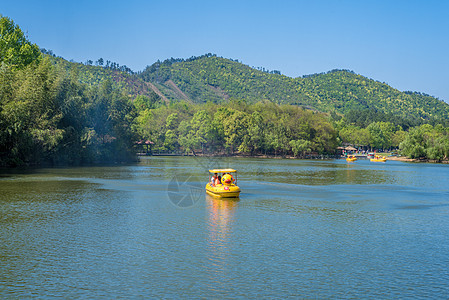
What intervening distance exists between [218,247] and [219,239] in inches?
72.0

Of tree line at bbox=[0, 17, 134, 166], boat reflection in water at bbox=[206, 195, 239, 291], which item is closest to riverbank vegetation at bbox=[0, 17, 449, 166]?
tree line at bbox=[0, 17, 134, 166]

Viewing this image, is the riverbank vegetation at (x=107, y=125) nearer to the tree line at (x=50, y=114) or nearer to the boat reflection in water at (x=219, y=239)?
the tree line at (x=50, y=114)

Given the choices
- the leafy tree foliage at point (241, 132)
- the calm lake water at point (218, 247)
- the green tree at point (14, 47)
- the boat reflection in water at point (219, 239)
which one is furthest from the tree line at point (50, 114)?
the leafy tree foliage at point (241, 132)

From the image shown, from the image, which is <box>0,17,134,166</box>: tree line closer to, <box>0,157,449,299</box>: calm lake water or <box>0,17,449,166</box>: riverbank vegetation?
<box>0,17,449,166</box>: riverbank vegetation

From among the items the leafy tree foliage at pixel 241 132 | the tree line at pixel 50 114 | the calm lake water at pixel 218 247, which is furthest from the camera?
the leafy tree foliage at pixel 241 132

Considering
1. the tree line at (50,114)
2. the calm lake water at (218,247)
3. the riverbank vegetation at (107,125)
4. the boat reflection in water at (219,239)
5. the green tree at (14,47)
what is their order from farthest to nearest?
the green tree at (14,47), the riverbank vegetation at (107,125), the tree line at (50,114), the boat reflection in water at (219,239), the calm lake water at (218,247)

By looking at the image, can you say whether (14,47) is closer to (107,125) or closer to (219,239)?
Result: (107,125)

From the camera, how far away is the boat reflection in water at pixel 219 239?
17522 millimetres

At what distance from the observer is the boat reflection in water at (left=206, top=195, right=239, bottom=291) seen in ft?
57.5

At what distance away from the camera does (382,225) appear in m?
28.9

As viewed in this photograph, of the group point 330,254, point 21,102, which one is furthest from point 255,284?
point 21,102

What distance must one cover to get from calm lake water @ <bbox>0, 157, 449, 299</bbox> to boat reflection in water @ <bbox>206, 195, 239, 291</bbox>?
0.22ft

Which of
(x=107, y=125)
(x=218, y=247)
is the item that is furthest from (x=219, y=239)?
(x=107, y=125)

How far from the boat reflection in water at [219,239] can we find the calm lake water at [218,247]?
0.22ft
